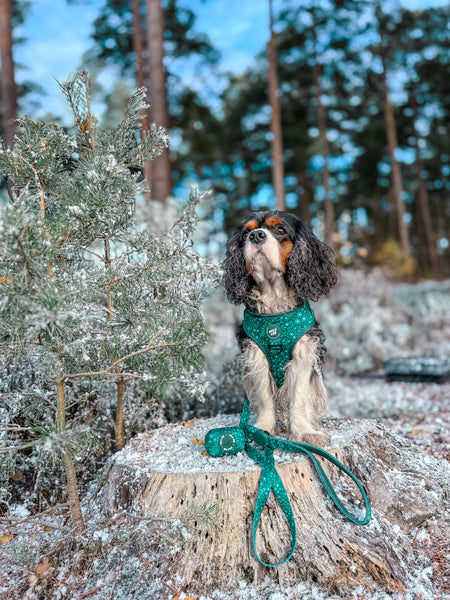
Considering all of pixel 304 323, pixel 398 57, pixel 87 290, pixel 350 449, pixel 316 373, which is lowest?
pixel 350 449

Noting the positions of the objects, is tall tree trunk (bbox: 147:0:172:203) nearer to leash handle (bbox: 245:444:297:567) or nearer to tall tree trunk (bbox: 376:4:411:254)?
leash handle (bbox: 245:444:297:567)

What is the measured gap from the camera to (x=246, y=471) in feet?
7.52

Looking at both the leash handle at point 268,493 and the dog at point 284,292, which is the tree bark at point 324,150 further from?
the leash handle at point 268,493

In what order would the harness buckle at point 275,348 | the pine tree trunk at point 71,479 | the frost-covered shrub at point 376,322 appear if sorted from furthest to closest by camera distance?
1. the frost-covered shrub at point 376,322
2. the harness buckle at point 275,348
3. the pine tree trunk at point 71,479

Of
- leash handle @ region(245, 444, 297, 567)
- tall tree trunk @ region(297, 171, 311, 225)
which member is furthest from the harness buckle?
tall tree trunk @ region(297, 171, 311, 225)

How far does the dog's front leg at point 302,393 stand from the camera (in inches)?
105

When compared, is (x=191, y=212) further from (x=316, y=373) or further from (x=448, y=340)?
(x=448, y=340)

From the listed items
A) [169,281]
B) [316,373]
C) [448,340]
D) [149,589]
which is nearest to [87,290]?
[169,281]

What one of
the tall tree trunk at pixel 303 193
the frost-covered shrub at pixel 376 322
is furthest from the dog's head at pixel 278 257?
the tall tree trunk at pixel 303 193

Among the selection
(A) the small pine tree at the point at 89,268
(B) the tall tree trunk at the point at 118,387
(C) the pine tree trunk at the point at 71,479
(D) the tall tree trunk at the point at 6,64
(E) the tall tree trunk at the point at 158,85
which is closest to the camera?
(A) the small pine tree at the point at 89,268

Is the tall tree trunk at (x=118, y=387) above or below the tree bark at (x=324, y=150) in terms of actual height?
below

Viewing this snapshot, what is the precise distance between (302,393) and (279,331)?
40cm

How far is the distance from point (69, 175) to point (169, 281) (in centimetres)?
80

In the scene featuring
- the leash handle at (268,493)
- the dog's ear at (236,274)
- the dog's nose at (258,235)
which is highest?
the dog's nose at (258,235)
